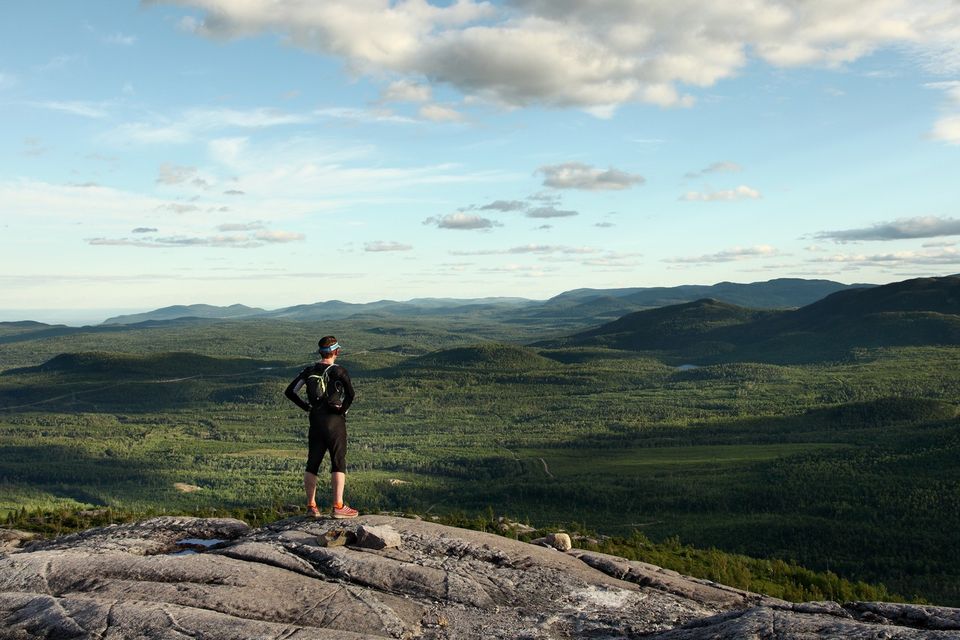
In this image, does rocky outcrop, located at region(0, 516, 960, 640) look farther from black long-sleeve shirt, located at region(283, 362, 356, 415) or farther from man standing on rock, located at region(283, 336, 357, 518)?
black long-sleeve shirt, located at region(283, 362, 356, 415)

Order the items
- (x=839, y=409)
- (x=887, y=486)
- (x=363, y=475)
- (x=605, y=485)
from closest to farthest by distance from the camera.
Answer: (x=887, y=486), (x=605, y=485), (x=363, y=475), (x=839, y=409)

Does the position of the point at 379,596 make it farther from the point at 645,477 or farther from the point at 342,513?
the point at 645,477

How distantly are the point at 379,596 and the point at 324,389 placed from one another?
5.95 meters

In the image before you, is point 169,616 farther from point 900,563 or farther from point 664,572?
point 900,563

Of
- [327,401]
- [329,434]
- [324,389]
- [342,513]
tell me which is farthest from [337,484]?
[324,389]

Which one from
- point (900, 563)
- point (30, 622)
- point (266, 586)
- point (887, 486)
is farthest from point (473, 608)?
point (887, 486)

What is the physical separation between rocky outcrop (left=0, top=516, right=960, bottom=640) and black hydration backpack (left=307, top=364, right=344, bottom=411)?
329cm

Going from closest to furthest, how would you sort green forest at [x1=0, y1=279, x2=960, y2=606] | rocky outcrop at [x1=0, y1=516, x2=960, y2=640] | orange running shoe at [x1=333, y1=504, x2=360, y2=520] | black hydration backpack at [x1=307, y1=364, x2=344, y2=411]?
1. rocky outcrop at [x1=0, y1=516, x2=960, y2=640]
2. black hydration backpack at [x1=307, y1=364, x2=344, y2=411]
3. orange running shoe at [x1=333, y1=504, x2=360, y2=520]
4. green forest at [x1=0, y1=279, x2=960, y2=606]

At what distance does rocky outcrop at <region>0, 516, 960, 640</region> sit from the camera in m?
12.8

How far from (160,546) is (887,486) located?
93.8 m

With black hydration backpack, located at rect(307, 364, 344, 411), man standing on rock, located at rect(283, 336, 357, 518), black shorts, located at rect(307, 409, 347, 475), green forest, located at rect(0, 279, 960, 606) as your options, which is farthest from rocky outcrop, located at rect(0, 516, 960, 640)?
green forest, located at rect(0, 279, 960, 606)

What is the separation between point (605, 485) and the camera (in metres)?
103

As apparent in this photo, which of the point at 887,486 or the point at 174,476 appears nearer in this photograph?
the point at 887,486

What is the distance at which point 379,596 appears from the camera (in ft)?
48.6
